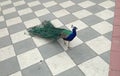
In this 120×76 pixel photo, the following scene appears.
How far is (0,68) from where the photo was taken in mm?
1941

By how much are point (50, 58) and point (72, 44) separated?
297mm

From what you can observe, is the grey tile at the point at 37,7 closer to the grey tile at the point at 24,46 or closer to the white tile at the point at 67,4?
the white tile at the point at 67,4

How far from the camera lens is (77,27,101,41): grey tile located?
2.15 metres

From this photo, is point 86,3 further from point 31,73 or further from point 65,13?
point 31,73

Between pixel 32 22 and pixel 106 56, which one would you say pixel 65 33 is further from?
pixel 32 22

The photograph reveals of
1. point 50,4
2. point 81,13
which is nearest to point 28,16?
point 50,4

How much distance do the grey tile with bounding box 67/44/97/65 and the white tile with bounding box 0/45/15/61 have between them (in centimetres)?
63

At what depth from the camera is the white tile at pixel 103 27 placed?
220 centimetres

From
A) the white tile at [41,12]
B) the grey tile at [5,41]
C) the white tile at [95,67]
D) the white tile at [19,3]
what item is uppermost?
the white tile at [95,67]

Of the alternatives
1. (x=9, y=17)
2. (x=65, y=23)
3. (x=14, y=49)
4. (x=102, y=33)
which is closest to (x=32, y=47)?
(x=14, y=49)

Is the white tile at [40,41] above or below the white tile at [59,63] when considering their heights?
below

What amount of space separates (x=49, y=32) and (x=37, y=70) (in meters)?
0.52

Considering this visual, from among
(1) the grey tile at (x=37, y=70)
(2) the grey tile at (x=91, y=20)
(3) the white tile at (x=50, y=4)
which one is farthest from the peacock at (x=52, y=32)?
(3) the white tile at (x=50, y=4)

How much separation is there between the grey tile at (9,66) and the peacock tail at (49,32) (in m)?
0.43
